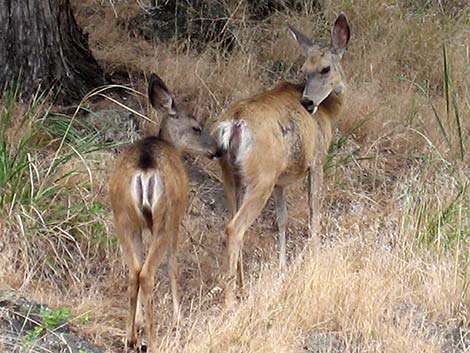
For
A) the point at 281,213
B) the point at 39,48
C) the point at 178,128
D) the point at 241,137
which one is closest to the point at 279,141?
the point at 241,137

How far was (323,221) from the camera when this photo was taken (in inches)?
393

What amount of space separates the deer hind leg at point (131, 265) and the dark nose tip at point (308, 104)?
2160 mm

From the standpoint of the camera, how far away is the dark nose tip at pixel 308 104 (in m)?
9.55

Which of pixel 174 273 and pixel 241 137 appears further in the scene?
pixel 241 137

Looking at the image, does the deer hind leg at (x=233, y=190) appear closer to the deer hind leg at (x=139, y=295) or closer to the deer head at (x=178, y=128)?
the deer head at (x=178, y=128)

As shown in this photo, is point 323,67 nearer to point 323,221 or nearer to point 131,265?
point 323,221

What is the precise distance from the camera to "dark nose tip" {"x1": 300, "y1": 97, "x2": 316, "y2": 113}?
9.55 metres

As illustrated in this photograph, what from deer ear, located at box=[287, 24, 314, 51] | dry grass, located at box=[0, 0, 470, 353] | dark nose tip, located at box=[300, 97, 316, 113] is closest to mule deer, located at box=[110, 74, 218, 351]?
dry grass, located at box=[0, 0, 470, 353]

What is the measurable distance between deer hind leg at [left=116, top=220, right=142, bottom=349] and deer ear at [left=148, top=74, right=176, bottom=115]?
1.26 meters

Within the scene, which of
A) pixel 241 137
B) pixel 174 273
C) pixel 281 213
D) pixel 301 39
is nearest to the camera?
pixel 174 273

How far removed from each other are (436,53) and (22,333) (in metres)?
6.66

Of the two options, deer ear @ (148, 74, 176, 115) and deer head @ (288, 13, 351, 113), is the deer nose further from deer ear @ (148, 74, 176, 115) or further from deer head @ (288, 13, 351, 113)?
deer ear @ (148, 74, 176, 115)

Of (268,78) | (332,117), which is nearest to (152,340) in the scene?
(332,117)

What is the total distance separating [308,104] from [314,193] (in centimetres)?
70
